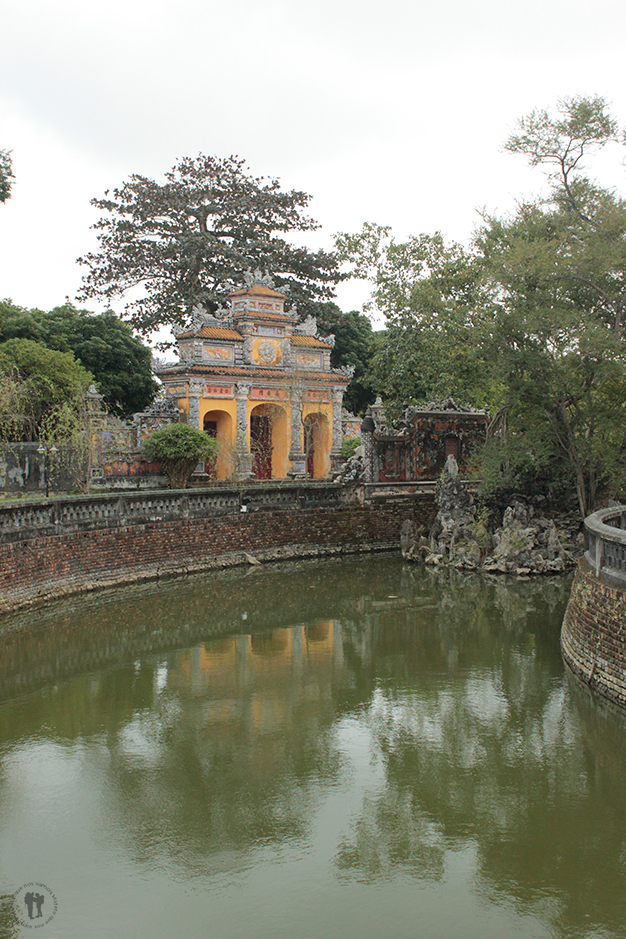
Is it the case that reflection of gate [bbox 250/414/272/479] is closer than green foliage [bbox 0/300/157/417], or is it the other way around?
reflection of gate [bbox 250/414/272/479]

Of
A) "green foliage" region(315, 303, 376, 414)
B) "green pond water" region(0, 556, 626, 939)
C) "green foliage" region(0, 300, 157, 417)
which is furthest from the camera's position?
"green foliage" region(315, 303, 376, 414)

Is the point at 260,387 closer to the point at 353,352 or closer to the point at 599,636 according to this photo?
the point at 353,352

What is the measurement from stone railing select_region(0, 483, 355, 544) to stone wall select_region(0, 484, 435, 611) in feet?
0.06

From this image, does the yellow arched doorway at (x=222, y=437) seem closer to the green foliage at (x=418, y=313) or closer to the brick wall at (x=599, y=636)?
the green foliage at (x=418, y=313)

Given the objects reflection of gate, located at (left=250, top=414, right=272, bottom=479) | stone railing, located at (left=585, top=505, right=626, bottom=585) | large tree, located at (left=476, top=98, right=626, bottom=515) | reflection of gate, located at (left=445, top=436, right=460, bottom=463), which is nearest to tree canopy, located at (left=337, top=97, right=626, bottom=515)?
large tree, located at (left=476, top=98, right=626, bottom=515)

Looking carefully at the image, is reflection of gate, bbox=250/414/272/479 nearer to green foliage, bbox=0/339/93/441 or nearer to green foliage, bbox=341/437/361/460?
green foliage, bbox=341/437/361/460

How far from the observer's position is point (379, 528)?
20.4 metres

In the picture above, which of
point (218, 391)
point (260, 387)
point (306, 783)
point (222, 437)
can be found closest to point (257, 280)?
point (260, 387)

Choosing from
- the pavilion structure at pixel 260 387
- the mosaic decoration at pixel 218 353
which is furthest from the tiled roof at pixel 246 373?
the mosaic decoration at pixel 218 353

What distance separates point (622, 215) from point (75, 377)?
1525cm

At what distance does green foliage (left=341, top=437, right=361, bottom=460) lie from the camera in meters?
27.2

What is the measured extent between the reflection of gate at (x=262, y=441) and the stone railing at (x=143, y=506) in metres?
7.32

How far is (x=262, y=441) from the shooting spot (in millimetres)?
27125

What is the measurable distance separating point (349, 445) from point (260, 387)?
401cm
